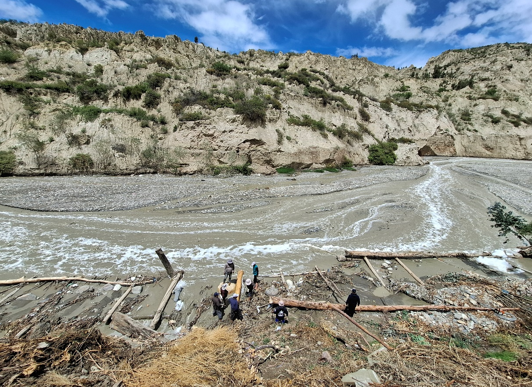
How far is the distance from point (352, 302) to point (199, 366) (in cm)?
372

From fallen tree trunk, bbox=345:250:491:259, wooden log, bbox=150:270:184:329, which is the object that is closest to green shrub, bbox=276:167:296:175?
fallen tree trunk, bbox=345:250:491:259

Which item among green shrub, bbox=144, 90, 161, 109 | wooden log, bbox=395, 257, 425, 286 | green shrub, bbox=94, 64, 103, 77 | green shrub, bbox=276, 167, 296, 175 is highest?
green shrub, bbox=94, 64, 103, 77

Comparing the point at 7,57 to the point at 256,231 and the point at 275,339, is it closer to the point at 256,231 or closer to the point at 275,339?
the point at 256,231

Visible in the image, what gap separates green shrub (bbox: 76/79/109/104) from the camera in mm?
24500

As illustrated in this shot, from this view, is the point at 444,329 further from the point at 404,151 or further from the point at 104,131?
the point at 404,151

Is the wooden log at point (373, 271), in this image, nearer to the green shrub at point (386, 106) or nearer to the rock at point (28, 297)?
the rock at point (28, 297)

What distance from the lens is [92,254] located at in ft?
30.0

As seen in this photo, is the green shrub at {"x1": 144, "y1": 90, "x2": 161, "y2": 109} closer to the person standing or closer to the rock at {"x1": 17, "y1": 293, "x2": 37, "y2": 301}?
the rock at {"x1": 17, "y1": 293, "x2": 37, "y2": 301}

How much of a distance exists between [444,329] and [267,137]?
2199 cm

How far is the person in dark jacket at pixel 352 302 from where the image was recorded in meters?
5.70

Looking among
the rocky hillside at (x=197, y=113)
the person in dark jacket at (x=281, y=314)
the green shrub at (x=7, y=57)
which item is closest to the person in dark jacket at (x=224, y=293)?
the person in dark jacket at (x=281, y=314)

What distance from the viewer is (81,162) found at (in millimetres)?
19797

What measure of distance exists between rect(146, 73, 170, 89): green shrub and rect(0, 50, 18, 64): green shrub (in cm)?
1392

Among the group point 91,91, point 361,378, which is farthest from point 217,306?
point 91,91
